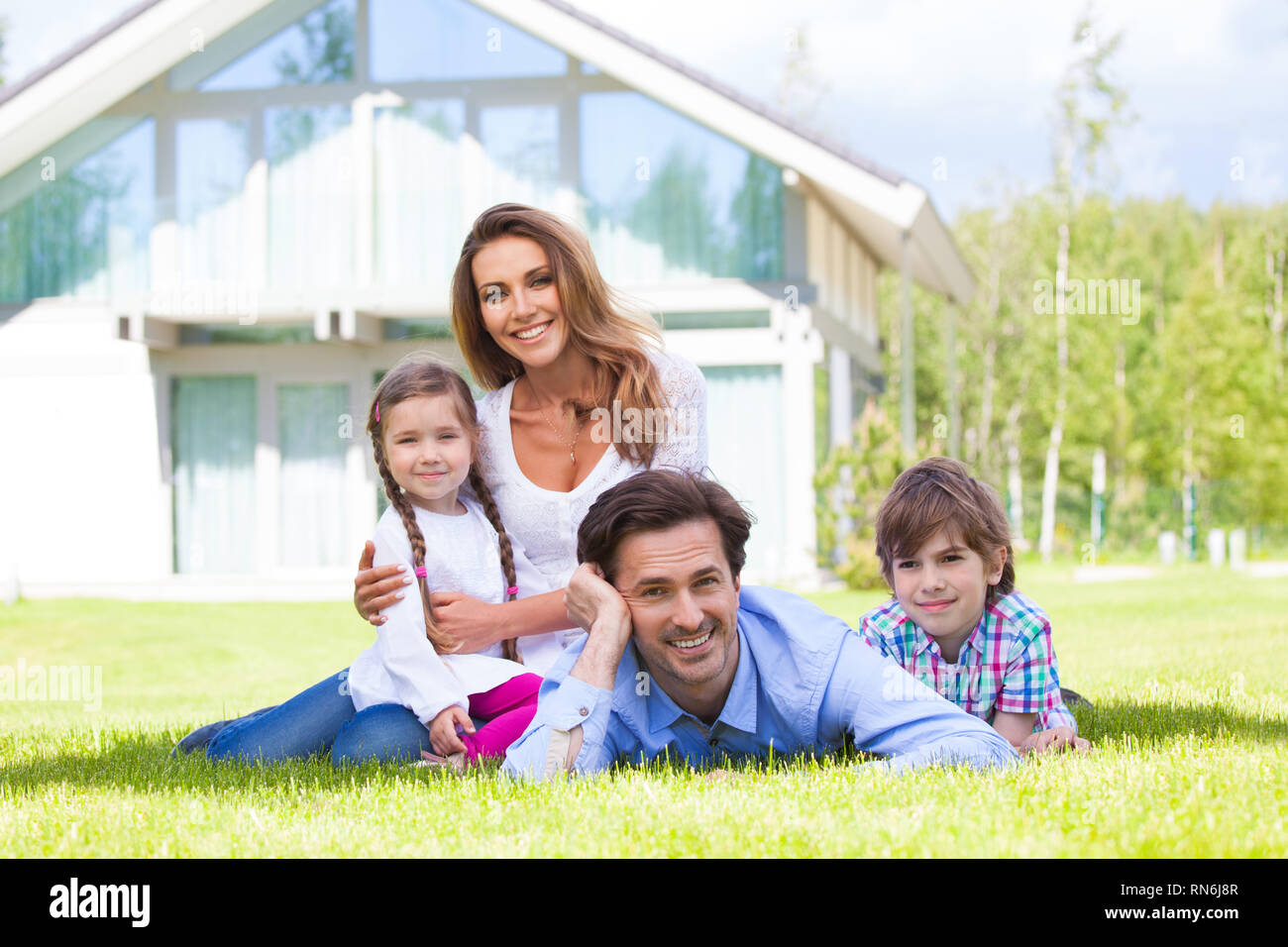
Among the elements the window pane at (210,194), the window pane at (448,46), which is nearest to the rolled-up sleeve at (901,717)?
the window pane at (448,46)

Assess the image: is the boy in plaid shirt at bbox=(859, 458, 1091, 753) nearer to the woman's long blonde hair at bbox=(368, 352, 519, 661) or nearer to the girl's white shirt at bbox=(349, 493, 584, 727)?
the girl's white shirt at bbox=(349, 493, 584, 727)

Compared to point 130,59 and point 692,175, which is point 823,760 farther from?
point 130,59

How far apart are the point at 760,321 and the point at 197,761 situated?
38.5ft

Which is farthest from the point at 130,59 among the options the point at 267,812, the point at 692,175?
the point at 267,812

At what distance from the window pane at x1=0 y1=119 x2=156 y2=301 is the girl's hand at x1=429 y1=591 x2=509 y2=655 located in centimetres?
1418

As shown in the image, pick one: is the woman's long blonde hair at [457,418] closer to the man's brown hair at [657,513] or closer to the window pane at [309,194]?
the man's brown hair at [657,513]

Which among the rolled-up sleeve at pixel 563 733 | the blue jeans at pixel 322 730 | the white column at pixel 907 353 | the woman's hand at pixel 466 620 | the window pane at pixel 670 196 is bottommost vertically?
the blue jeans at pixel 322 730

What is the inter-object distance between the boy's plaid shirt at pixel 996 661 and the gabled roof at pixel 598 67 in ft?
34.0

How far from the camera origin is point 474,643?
4176mm

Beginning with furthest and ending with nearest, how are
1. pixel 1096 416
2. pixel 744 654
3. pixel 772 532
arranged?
pixel 1096 416
pixel 772 532
pixel 744 654

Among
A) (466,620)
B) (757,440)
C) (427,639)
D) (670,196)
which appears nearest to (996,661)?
(466,620)

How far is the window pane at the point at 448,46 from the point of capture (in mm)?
15867

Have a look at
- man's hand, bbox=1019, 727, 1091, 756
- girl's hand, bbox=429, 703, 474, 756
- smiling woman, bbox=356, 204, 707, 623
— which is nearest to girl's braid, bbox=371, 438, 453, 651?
smiling woman, bbox=356, 204, 707, 623

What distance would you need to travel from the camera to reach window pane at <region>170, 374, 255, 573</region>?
1673 cm
